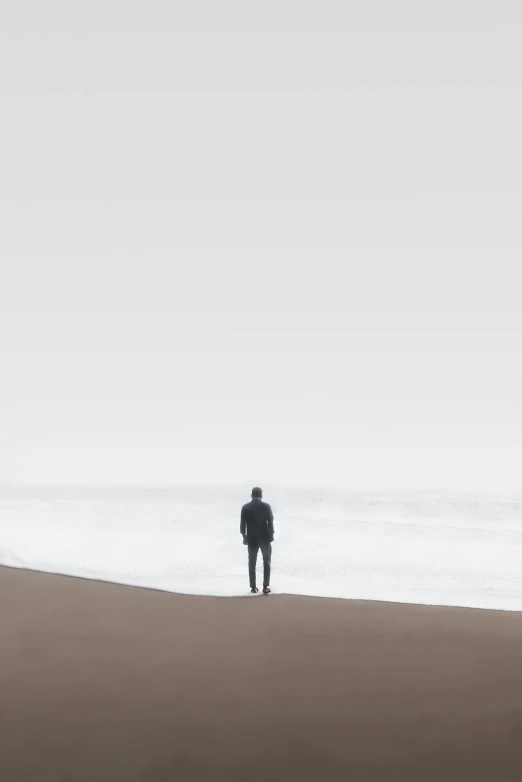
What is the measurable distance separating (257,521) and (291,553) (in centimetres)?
793

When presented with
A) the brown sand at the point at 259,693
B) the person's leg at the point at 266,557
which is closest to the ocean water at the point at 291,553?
the person's leg at the point at 266,557

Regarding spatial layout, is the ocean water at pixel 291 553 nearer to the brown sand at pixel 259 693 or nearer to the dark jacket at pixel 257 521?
the dark jacket at pixel 257 521

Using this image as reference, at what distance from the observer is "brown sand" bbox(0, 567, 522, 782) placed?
3732 mm

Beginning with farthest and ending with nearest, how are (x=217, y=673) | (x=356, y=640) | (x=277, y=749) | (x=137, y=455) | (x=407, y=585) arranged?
(x=137, y=455) → (x=407, y=585) → (x=356, y=640) → (x=217, y=673) → (x=277, y=749)

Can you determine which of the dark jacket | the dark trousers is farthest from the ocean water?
the dark jacket

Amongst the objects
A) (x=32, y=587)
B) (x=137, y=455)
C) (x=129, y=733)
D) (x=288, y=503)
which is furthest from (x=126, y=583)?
(x=137, y=455)

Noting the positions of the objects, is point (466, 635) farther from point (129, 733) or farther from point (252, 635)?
point (129, 733)

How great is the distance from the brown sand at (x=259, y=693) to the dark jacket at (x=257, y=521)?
137 cm

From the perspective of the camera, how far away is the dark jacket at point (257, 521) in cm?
926

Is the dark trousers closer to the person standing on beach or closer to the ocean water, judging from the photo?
the person standing on beach

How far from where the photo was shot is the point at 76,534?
63.5 feet

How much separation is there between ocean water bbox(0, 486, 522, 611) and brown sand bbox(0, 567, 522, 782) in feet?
6.76

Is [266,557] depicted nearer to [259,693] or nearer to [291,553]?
[259,693]

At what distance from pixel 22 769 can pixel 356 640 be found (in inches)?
142
